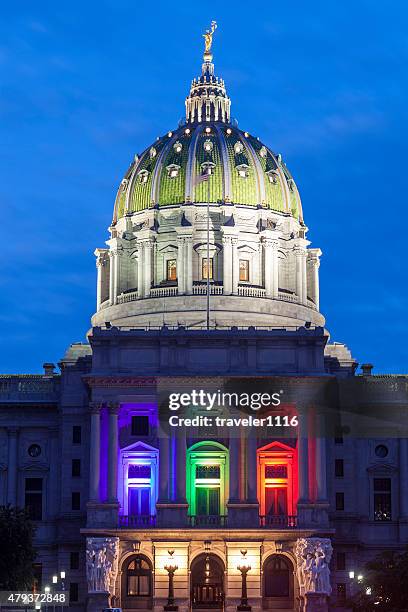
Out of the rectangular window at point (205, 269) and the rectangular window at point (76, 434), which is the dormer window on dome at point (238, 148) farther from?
the rectangular window at point (76, 434)

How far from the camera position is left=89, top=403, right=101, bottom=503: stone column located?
137375mm

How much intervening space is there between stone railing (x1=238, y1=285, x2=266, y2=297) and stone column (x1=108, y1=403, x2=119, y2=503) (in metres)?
27.6

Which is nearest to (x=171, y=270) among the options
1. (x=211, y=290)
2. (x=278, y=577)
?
(x=211, y=290)

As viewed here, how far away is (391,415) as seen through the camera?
14925 centimetres

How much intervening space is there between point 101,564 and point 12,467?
17.6m

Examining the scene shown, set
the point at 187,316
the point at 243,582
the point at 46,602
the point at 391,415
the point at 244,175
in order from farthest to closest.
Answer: the point at 244,175 → the point at 187,316 → the point at 391,415 → the point at 243,582 → the point at 46,602

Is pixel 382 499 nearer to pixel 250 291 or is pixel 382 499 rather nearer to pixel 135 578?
pixel 135 578

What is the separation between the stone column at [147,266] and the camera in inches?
6506

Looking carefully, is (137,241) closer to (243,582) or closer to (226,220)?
(226,220)

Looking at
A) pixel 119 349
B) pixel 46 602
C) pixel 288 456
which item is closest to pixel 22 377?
pixel 119 349

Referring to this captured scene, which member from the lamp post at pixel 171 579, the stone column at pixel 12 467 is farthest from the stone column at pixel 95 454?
the stone column at pixel 12 467

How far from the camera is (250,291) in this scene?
164 metres

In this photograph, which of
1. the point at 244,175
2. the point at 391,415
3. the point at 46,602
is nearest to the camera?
the point at 46,602

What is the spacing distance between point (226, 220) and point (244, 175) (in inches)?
252
